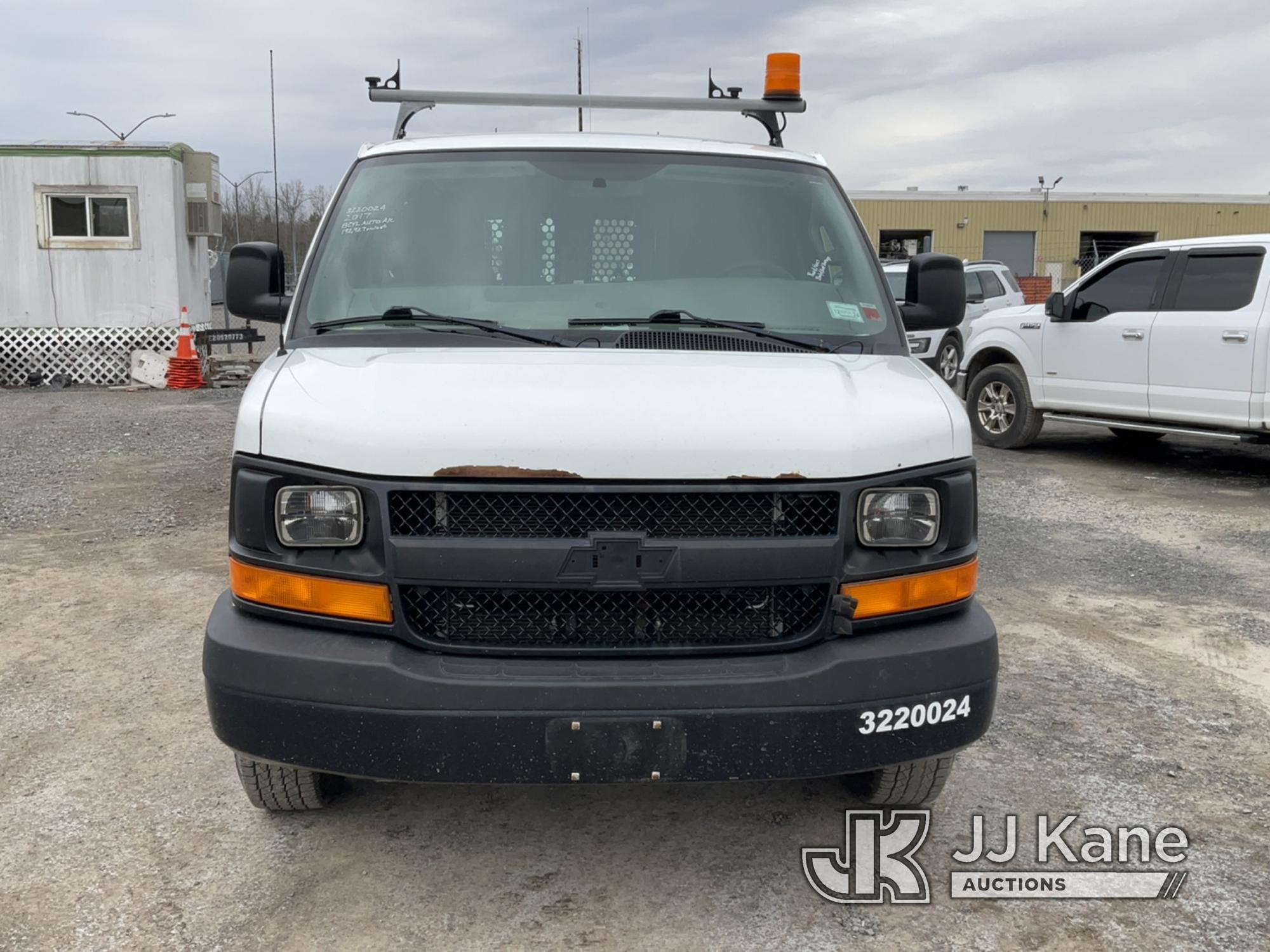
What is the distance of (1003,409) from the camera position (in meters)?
11.0

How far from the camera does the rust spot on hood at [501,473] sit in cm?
264

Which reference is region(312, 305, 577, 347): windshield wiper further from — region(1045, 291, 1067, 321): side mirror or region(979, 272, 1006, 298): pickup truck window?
region(979, 272, 1006, 298): pickup truck window

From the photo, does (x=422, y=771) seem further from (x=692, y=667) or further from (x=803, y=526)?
(x=803, y=526)

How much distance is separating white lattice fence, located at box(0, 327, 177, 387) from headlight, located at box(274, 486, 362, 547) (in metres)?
16.3

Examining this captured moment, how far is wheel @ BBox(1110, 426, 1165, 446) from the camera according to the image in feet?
37.5

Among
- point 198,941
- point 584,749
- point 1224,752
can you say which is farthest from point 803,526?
point 1224,752

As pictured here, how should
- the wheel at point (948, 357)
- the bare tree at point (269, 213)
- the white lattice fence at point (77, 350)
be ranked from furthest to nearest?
the bare tree at point (269, 213) < the white lattice fence at point (77, 350) < the wheel at point (948, 357)

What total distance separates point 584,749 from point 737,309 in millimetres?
1642

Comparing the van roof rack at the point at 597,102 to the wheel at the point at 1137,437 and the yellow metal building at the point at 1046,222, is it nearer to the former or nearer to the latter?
the wheel at the point at 1137,437

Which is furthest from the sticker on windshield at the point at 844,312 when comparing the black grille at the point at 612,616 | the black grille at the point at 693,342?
the black grille at the point at 612,616

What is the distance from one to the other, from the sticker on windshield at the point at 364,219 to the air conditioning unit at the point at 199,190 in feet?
50.5

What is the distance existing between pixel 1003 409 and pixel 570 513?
9.17 m

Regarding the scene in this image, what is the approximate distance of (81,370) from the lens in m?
17.7

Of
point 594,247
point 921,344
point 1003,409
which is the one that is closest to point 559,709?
point 594,247
